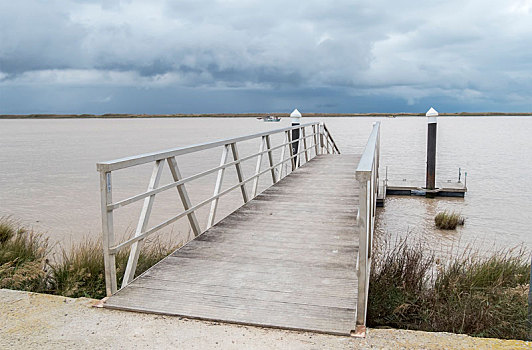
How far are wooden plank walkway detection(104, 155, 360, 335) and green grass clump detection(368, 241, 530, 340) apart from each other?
0.50m

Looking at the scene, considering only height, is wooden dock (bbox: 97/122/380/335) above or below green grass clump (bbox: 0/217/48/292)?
above

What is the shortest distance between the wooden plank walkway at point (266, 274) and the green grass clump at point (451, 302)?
50 cm

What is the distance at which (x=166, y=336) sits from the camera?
2.85 metres

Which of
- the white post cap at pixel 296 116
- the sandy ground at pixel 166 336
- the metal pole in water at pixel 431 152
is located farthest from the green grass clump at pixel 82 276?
the metal pole in water at pixel 431 152

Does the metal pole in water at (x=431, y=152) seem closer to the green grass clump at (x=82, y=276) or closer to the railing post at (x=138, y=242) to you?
the green grass clump at (x=82, y=276)

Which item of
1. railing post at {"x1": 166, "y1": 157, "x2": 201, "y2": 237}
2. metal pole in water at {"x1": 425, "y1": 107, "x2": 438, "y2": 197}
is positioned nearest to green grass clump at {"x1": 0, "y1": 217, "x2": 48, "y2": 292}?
railing post at {"x1": 166, "y1": 157, "x2": 201, "y2": 237}

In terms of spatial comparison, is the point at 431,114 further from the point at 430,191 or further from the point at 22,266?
the point at 22,266

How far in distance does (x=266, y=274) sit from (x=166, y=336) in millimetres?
1183

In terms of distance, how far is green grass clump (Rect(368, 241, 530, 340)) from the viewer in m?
3.63

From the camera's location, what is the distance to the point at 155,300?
3340 millimetres

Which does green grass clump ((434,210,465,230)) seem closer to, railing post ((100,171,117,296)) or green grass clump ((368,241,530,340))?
green grass clump ((368,241,530,340))

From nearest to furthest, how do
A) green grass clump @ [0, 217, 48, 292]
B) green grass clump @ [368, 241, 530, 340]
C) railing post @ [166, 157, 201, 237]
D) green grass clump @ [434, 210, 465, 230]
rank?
green grass clump @ [368, 241, 530, 340] < green grass clump @ [0, 217, 48, 292] < railing post @ [166, 157, 201, 237] < green grass clump @ [434, 210, 465, 230]

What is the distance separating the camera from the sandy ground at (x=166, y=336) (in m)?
2.75

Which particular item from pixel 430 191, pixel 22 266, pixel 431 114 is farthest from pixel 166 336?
pixel 431 114
